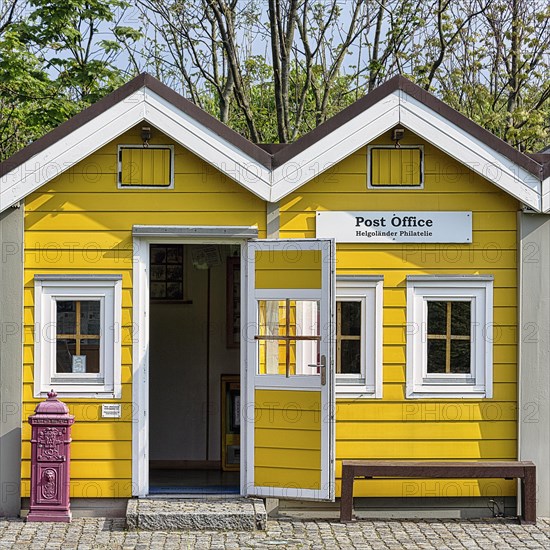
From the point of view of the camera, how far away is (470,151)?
9344mm

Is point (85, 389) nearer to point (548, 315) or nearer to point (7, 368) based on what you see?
point (7, 368)

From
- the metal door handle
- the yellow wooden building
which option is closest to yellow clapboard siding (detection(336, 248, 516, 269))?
the yellow wooden building

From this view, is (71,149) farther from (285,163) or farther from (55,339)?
(285,163)

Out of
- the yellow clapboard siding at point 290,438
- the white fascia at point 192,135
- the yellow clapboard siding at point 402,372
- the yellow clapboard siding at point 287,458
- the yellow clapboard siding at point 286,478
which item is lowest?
the yellow clapboard siding at point 286,478

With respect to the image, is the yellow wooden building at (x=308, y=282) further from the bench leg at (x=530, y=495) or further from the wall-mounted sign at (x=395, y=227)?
the bench leg at (x=530, y=495)

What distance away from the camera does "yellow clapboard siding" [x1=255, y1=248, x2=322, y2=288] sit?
30.5 feet

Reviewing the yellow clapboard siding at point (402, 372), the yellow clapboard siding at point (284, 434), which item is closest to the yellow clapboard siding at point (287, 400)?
the yellow clapboard siding at point (284, 434)

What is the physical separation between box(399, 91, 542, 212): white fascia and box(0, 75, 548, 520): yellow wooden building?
0.01 meters

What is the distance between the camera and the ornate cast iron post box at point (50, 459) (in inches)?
359

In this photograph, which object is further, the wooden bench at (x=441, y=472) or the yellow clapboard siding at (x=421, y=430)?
the yellow clapboard siding at (x=421, y=430)

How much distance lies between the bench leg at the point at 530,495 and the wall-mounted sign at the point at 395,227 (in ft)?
7.15

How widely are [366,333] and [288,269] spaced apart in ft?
3.19

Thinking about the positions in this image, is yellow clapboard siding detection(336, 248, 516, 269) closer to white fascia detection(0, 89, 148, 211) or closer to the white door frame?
the white door frame

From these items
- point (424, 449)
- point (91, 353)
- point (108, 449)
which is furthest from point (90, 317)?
point (424, 449)
